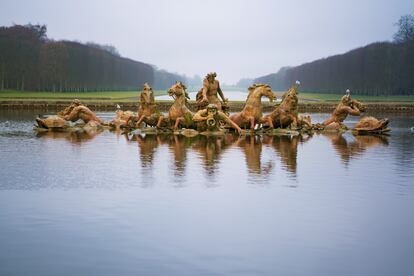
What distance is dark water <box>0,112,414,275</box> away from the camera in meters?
6.30

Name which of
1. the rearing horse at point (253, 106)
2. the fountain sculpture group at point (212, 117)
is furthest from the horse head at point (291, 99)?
the rearing horse at point (253, 106)

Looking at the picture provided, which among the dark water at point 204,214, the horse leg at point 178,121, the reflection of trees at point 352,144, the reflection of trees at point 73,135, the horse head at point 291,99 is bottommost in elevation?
the dark water at point 204,214

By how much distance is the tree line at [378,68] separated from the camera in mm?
67938

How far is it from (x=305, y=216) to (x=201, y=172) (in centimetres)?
402

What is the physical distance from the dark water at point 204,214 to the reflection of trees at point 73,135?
158 inches

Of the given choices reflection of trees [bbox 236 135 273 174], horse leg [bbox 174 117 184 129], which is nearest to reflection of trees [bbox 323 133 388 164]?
reflection of trees [bbox 236 135 273 174]

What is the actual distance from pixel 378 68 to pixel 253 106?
5100 centimetres

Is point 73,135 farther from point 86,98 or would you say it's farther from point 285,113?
point 86,98

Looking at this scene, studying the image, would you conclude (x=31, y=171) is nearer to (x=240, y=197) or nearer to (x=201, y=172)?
(x=201, y=172)

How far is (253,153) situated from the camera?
1570 centimetres

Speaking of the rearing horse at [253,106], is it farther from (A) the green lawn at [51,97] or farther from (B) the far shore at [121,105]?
(A) the green lawn at [51,97]

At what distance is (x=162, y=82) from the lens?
15438 cm

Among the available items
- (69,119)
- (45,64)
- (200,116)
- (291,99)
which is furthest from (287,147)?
(45,64)

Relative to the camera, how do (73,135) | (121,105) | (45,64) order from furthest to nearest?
(45,64) → (121,105) → (73,135)
